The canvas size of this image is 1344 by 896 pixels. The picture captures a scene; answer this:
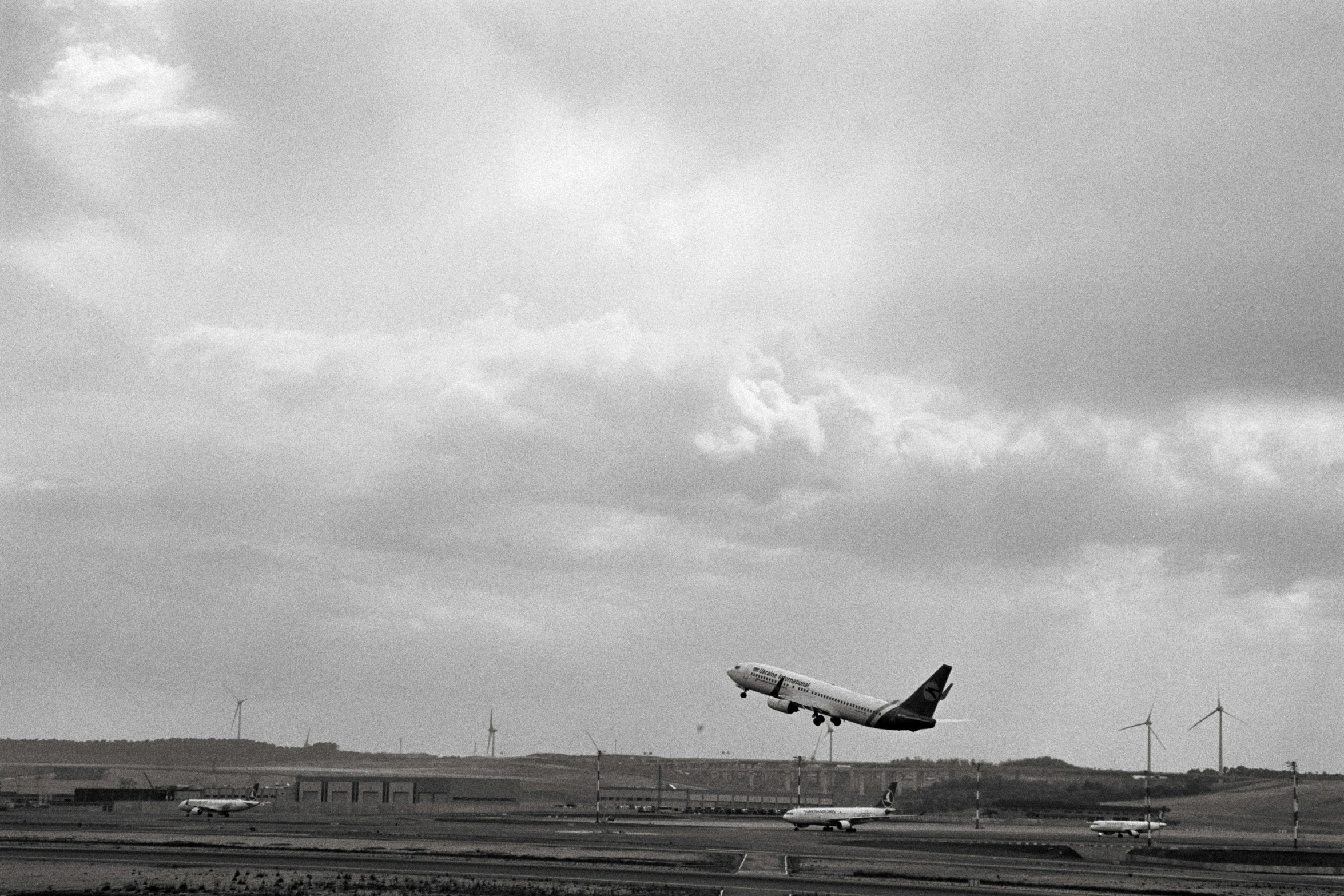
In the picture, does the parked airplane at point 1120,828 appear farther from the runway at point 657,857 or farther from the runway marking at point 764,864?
the runway marking at point 764,864

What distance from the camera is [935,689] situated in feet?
581

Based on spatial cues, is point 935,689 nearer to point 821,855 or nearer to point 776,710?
point 776,710

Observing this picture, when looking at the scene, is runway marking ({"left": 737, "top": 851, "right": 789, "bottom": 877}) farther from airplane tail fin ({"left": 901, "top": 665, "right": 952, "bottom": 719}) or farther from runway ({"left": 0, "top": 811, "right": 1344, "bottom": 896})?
airplane tail fin ({"left": 901, "top": 665, "right": 952, "bottom": 719})

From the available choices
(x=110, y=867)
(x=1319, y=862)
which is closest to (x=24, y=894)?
(x=110, y=867)

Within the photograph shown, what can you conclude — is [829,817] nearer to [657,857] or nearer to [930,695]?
[930,695]

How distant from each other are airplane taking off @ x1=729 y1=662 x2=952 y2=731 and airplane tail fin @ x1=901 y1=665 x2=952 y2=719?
0.24 feet

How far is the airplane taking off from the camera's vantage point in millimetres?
177375

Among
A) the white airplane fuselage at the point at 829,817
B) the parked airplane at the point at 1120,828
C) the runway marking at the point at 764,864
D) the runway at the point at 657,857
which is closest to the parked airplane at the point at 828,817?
the white airplane fuselage at the point at 829,817

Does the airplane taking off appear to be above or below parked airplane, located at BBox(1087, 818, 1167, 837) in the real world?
above

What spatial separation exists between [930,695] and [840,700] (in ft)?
39.8

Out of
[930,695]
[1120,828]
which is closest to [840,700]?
[930,695]

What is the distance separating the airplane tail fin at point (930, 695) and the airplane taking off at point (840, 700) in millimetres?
73

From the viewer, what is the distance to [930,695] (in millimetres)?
177125

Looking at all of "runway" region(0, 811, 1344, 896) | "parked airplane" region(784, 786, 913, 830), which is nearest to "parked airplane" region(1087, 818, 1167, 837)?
"runway" region(0, 811, 1344, 896)
